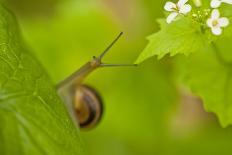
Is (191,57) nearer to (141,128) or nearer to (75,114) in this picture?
(75,114)

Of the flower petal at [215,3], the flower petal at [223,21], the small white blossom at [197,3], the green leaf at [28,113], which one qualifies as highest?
the small white blossom at [197,3]

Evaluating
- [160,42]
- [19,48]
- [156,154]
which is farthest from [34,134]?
[156,154]

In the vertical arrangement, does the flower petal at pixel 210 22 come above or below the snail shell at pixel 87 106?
above

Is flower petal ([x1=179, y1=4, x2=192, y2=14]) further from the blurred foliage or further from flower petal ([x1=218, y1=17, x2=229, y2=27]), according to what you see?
the blurred foliage

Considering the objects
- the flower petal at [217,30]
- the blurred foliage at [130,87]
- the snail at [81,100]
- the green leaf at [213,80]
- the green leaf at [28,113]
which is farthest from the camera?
the blurred foliage at [130,87]

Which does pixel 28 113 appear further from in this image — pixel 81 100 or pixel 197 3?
pixel 81 100

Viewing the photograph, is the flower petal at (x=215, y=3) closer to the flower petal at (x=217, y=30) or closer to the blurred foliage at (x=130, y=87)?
the flower petal at (x=217, y=30)

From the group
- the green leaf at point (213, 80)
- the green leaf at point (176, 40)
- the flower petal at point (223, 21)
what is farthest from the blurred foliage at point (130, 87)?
the flower petal at point (223, 21)
